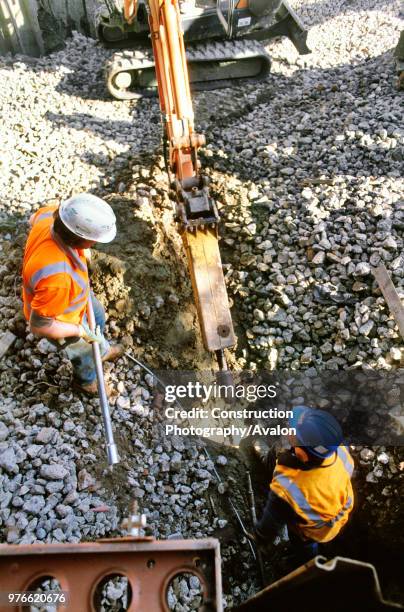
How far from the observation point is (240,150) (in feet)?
24.2

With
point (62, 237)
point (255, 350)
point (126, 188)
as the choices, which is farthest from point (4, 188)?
point (255, 350)

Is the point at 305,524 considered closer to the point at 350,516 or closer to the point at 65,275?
the point at 350,516

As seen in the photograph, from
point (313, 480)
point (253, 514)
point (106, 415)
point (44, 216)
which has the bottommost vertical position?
point (253, 514)

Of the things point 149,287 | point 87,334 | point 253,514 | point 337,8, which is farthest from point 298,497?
point 337,8

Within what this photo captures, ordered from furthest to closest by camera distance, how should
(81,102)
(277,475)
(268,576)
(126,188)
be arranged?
(81,102) < (126,188) < (268,576) < (277,475)

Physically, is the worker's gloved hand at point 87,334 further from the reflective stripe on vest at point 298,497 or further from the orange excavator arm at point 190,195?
the reflective stripe on vest at point 298,497

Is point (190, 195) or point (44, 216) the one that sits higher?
point (44, 216)

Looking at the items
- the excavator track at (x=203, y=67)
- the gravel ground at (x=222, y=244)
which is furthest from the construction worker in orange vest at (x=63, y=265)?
the excavator track at (x=203, y=67)

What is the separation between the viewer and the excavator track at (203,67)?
27.6ft

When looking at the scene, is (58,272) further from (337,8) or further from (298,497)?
(337,8)

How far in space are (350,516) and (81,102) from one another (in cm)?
749
